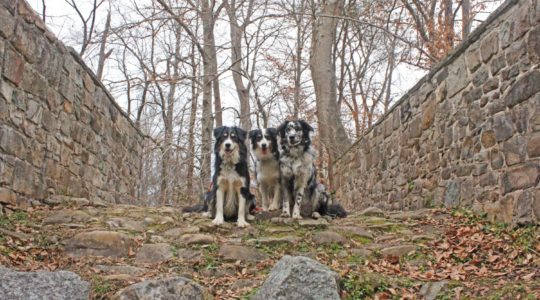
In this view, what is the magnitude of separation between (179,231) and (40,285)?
2.36m

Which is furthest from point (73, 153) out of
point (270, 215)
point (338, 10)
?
point (338, 10)

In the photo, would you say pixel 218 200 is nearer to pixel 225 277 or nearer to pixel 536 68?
pixel 225 277

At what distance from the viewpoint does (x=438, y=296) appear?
4000 millimetres

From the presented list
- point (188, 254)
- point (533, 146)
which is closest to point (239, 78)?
point (188, 254)

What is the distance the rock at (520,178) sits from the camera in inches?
189

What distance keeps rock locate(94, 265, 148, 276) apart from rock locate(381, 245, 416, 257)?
8.03ft

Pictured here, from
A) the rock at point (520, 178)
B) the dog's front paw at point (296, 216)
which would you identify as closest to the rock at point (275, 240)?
the dog's front paw at point (296, 216)

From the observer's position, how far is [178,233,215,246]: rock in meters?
5.54

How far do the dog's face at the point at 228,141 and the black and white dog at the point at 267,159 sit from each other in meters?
0.32

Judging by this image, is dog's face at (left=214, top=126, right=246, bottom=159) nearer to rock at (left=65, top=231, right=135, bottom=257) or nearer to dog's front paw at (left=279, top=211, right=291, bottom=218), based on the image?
dog's front paw at (left=279, top=211, right=291, bottom=218)

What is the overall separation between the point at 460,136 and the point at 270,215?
104 inches

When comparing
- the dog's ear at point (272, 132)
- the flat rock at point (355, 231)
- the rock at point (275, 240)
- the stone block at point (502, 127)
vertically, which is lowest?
the rock at point (275, 240)

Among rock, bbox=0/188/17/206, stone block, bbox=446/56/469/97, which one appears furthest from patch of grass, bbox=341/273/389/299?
rock, bbox=0/188/17/206

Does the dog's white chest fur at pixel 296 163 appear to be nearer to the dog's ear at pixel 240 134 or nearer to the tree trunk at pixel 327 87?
the dog's ear at pixel 240 134
